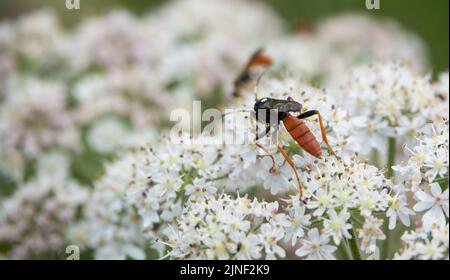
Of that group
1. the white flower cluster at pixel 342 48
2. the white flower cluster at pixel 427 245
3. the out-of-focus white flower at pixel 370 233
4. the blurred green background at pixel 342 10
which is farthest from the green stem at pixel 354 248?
the blurred green background at pixel 342 10

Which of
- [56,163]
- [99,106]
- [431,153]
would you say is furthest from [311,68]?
[431,153]

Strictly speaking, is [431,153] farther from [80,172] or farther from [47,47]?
[47,47]

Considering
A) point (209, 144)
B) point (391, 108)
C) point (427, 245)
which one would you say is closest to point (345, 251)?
point (427, 245)

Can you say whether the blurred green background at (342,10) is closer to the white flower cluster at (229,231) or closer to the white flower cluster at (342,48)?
the white flower cluster at (342,48)

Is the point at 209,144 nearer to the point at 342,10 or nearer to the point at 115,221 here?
the point at 115,221

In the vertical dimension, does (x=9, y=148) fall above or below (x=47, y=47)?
below

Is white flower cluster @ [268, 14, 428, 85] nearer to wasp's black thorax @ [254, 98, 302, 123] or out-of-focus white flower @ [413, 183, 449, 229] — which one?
wasp's black thorax @ [254, 98, 302, 123]
